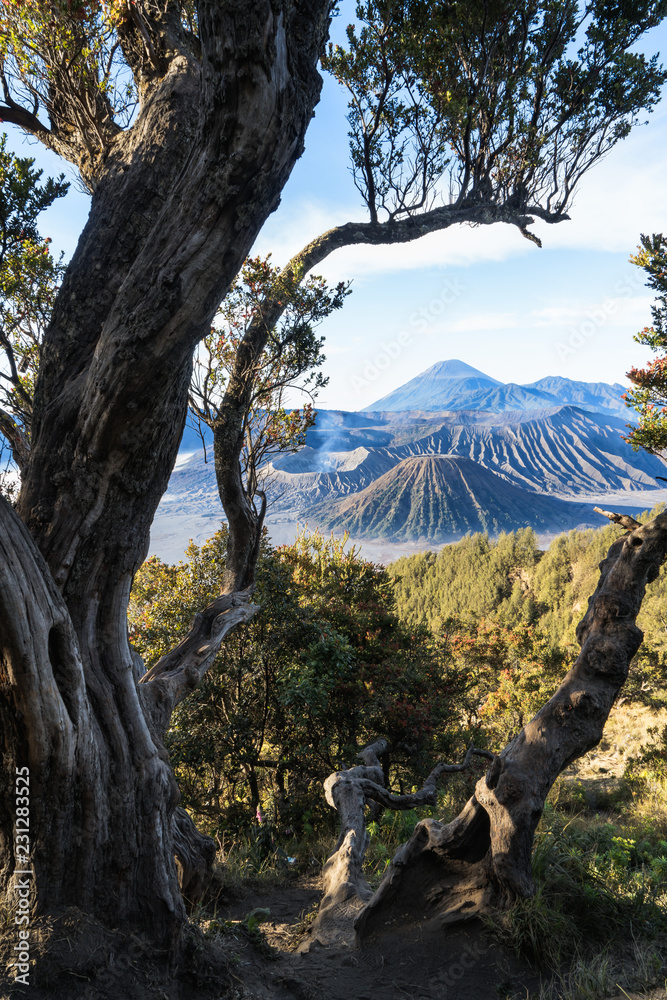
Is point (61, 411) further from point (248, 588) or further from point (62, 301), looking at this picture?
point (248, 588)

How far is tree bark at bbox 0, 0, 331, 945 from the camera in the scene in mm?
1984

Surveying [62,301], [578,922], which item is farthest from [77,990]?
[62,301]

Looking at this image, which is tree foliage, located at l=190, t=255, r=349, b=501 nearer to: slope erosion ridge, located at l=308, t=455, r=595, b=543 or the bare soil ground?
the bare soil ground

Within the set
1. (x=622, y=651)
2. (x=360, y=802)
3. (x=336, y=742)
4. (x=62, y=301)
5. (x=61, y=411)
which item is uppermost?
(x=62, y=301)

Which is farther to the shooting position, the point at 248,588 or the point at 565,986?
the point at 248,588

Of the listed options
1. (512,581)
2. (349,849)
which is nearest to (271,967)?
(349,849)

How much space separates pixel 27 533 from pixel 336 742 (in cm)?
643

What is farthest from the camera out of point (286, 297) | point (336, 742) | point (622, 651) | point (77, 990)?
point (336, 742)

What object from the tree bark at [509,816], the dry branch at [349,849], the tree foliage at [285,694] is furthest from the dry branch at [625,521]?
the tree foliage at [285,694]

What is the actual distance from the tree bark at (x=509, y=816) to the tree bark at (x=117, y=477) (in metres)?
1.61

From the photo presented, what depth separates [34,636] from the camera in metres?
1.92

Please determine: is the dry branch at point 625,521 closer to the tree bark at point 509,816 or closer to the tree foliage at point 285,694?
the tree bark at point 509,816

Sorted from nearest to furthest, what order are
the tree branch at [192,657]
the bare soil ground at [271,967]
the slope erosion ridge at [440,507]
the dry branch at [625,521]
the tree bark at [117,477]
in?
Result: the bare soil ground at [271,967], the tree bark at [117,477], the tree branch at [192,657], the dry branch at [625,521], the slope erosion ridge at [440,507]

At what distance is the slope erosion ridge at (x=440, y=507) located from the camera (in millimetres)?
151625
